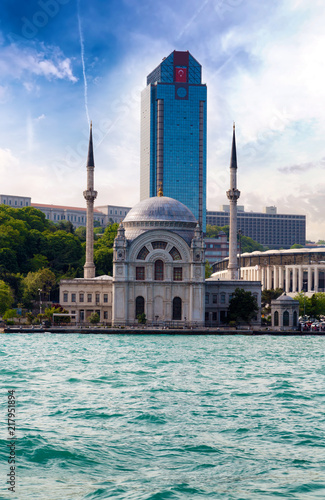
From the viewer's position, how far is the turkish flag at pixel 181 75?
526 feet

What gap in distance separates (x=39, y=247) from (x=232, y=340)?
154ft

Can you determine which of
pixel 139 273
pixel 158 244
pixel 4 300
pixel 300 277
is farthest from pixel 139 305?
pixel 300 277

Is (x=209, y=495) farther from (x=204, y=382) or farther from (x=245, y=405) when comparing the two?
(x=204, y=382)

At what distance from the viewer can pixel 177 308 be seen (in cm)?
8500

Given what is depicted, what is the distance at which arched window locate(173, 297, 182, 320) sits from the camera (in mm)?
84938

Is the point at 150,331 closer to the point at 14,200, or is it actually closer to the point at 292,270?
the point at 292,270

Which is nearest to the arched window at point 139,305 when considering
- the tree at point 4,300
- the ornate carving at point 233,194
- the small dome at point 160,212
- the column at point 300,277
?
the small dome at point 160,212

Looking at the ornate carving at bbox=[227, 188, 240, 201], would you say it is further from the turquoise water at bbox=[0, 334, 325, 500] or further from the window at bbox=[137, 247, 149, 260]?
the turquoise water at bbox=[0, 334, 325, 500]

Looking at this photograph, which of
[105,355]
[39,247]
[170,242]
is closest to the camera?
[105,355]

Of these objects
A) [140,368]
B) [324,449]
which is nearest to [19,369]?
[140,368]

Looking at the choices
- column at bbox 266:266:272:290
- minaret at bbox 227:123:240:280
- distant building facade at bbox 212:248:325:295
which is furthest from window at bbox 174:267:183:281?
column at bbox 266:266:272:290

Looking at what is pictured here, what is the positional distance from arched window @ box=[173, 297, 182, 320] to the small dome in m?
8.67

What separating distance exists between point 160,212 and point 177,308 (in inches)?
415

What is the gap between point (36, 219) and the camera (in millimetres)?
118562
